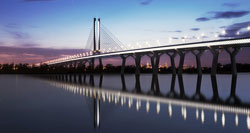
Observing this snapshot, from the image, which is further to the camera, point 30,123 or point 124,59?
point 124,59

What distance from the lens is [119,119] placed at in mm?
13875

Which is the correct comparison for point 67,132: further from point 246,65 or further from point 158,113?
point 246,65

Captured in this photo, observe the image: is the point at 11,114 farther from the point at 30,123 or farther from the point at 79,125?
the point at 79,125

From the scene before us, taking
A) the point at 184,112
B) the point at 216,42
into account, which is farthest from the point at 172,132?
the point at 216,42

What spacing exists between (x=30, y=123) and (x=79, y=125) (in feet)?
7.06

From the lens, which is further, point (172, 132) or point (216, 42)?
point (216, 42)

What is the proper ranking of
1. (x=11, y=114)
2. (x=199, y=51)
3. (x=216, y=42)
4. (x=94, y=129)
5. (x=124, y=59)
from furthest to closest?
(x=124, y=59) < (x=199, y=51) < (x=216, y=42) < (x=11, y=114) < (x=94, y=129)

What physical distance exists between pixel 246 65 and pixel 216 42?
116 meters

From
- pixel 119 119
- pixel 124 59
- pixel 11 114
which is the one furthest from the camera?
pixel 124 59

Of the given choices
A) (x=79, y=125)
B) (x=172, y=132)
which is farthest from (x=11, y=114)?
(x=172, y=132)

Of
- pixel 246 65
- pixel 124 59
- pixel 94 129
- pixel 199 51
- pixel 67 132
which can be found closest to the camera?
pixel 67 132

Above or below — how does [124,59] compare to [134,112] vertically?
above

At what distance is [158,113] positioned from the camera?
1569cm

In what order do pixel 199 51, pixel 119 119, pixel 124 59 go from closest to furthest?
pixel 119 119
pixel 199 51
pixel 124 59
